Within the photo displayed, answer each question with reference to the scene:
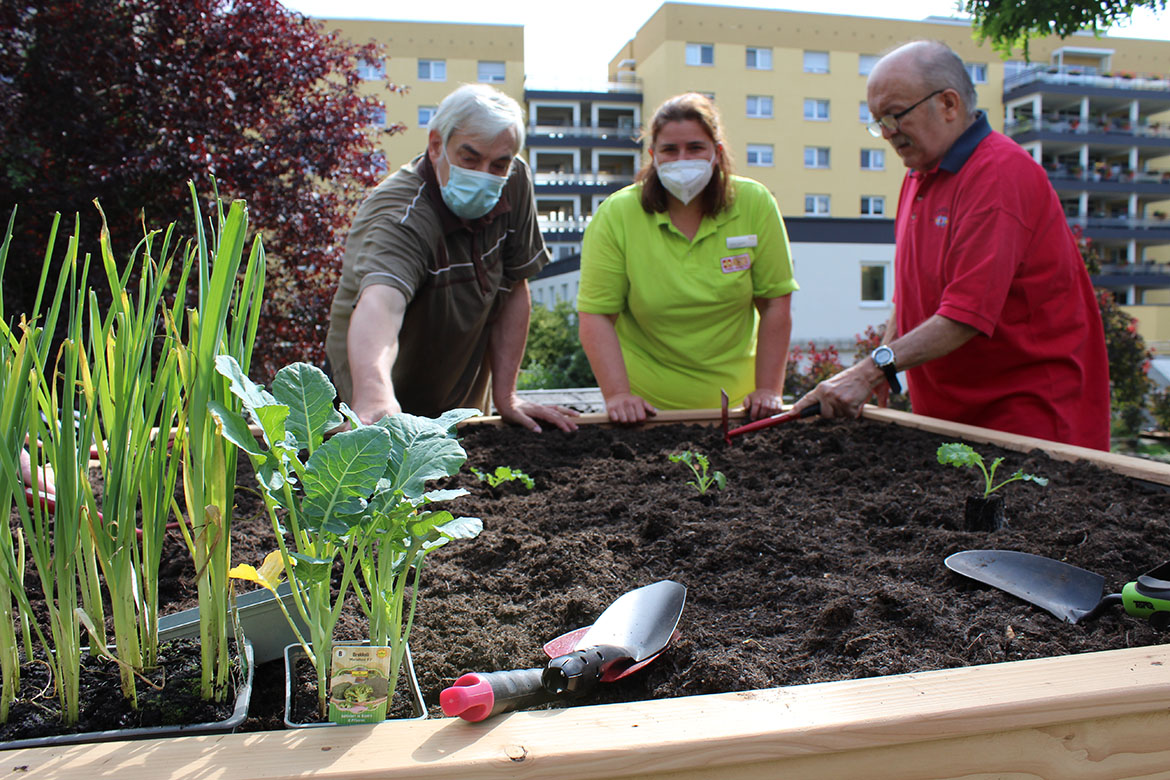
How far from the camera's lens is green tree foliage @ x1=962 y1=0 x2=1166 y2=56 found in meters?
5.03

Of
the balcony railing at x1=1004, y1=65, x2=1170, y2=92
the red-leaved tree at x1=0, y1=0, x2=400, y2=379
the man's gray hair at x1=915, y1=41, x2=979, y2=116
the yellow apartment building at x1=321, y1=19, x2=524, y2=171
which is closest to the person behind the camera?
the man's gray hair at x1=915, y1=41, x2=979, y2=116

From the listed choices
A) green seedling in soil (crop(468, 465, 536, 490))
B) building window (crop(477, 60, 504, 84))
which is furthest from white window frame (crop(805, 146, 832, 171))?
green seedling in soil (crop(468, 465, 536, 490))

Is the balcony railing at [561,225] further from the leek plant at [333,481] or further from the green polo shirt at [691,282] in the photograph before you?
the leek plant at [333,481]

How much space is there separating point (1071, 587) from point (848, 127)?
39.6 m

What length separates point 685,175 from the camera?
2793 mm

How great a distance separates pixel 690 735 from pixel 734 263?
235 centimetres

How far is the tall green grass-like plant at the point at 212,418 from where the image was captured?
82cm

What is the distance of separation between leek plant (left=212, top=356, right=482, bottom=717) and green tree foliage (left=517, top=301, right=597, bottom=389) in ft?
37.8

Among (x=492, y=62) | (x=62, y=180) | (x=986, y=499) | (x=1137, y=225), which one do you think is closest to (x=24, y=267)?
(x=62, y=180)

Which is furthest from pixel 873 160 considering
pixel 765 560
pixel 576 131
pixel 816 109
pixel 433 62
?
pixel 765 560

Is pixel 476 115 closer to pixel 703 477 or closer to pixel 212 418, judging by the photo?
pixel 703 477

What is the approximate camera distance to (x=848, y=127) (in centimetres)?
3688

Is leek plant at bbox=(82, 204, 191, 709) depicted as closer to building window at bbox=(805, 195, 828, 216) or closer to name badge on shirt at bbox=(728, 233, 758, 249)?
name badge on shirt at bbox=(728, 233, 758, 249)

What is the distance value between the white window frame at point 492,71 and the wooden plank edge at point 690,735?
39444 millimetres
